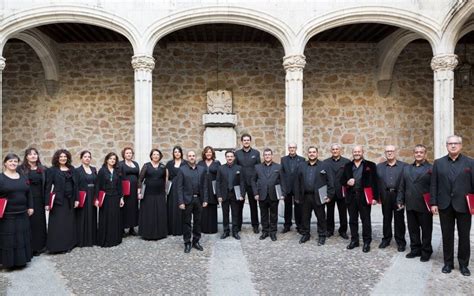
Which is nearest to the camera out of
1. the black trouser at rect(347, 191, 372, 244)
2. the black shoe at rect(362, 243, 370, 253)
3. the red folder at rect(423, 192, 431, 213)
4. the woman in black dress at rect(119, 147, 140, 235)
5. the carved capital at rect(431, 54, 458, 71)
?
the red folder at rect(423, 192, 431, 213)

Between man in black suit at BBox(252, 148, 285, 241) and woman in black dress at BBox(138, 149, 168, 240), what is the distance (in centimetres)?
136

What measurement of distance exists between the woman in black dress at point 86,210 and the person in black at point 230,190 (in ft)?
5.68

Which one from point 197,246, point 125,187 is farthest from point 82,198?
point 197,246

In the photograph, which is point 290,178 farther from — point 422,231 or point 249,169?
point 422,231

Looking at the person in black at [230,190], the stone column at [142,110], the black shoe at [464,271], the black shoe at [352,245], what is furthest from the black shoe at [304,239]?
the stone column at [142,110]

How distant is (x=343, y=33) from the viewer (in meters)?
9.98

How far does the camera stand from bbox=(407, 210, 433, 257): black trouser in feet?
16.0

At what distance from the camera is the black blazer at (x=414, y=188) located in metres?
4.88

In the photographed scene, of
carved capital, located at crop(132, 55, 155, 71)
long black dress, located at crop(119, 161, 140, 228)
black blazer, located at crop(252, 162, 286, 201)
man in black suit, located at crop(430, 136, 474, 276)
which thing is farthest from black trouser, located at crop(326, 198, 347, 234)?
carved capital, located at crop(132, 55, 155, 71)

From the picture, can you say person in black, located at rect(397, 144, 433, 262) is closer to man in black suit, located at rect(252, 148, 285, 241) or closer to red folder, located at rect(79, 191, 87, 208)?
man in black suit, located at rect(252, 148, 285, 241)

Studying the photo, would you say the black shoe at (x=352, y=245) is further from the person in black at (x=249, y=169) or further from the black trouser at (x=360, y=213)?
the person in black at (x=249, y=169)

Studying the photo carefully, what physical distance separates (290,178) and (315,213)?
642 millimetres

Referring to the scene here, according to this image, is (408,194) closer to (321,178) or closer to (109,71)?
(321,178)

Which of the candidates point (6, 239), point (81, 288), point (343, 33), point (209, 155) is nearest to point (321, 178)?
point (209, 155)
